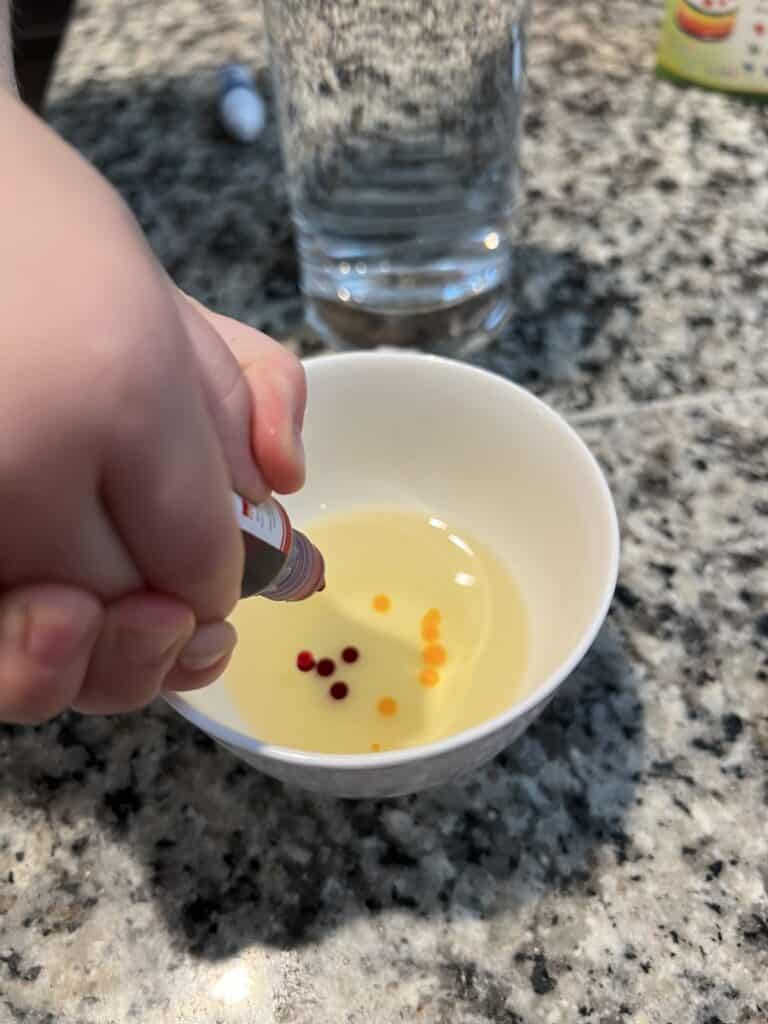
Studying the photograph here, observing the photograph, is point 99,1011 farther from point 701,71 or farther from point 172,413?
point 701,71

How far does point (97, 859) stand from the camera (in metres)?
0.49

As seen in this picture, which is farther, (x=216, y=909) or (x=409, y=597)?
(x=409, y=597)

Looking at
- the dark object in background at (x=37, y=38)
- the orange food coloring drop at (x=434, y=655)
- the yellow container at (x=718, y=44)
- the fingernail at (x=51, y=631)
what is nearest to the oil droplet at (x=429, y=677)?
the orange food coloring drop at (x=434, y=655)

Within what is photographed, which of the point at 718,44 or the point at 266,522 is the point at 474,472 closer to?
the point at 266,522

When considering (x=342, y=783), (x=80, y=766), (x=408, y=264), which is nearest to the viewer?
(x=342, y=783)

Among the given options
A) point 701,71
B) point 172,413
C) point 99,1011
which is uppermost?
A: point 172,413

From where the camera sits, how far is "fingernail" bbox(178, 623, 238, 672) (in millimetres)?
370

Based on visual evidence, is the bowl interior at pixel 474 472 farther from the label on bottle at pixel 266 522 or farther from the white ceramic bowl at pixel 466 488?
the label on bottle at pixel 266 522

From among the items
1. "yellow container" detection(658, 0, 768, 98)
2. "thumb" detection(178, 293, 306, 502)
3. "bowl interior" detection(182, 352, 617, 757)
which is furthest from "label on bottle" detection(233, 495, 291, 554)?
"yellow container" detection(658, 0, 768, 98)

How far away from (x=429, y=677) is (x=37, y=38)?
1.18 meters

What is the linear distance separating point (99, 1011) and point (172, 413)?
0.30 meters

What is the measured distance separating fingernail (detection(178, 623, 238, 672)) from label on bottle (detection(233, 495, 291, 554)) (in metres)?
0.04

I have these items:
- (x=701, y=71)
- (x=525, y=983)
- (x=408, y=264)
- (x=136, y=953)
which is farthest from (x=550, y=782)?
(x=701, y=71)

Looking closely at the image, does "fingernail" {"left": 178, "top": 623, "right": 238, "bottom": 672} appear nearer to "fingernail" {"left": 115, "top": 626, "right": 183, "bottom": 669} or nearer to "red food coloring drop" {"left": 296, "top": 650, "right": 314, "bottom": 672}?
"fingernail" {"left": 115, "top": 626, "right": 183, "bottom": 669}
